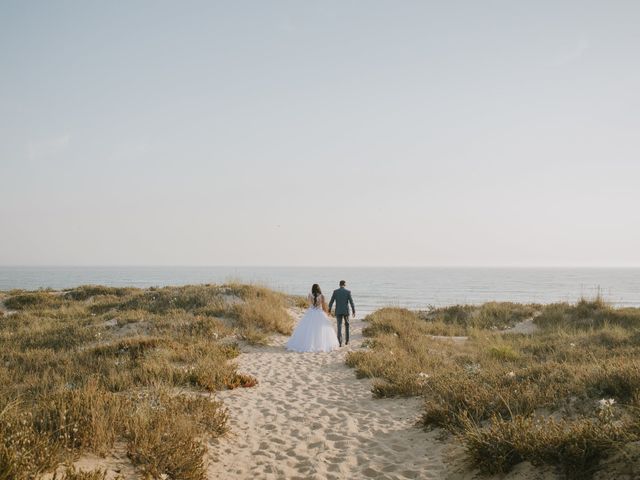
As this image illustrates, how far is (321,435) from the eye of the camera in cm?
733

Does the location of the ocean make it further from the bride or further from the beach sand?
the beach sand

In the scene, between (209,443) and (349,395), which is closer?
(209,443)

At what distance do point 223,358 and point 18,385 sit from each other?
183 inches

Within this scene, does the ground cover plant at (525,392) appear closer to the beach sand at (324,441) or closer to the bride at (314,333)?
the beach sand at (324,441)

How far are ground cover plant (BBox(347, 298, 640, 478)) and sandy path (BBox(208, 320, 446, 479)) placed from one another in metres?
0.53

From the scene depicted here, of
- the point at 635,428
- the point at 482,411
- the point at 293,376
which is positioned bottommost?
the point at 293,376

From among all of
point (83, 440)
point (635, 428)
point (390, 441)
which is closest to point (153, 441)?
point (83, 440)

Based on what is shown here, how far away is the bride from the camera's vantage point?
15344mm

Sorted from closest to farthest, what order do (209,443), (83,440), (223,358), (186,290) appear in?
(83,440) → (209,443) → (223,358) → (186,290)

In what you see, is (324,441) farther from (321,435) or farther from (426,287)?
(426,287)

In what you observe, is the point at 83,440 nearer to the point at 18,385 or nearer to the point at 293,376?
the point at 18,385

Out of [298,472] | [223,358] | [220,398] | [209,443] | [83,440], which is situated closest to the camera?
[83,440]

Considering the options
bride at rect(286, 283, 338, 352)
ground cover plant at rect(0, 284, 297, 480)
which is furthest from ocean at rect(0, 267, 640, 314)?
bride at rect(286, 283, 338, 352)

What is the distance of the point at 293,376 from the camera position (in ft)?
38.9
